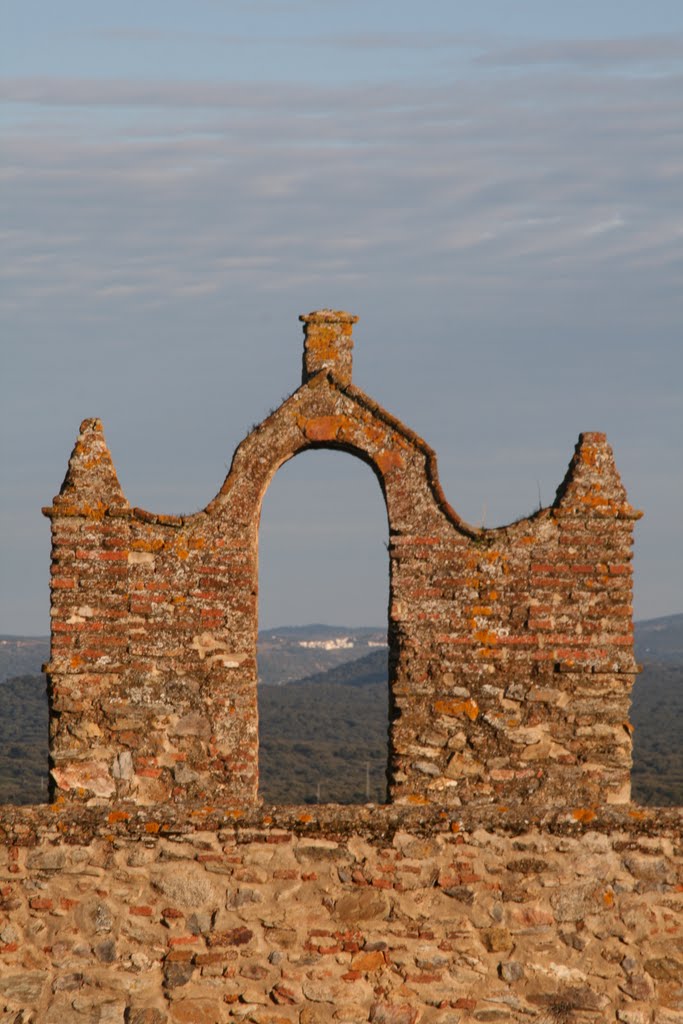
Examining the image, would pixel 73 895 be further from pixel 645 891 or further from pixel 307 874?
pixel 645 891

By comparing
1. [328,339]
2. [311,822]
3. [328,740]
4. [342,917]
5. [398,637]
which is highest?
[328,339]

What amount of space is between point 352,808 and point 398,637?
120 centimetres

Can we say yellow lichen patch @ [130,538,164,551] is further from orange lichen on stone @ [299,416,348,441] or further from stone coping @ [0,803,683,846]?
stone coping @ [0,803,683,846]

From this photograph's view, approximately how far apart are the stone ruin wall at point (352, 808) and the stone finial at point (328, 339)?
0.02 metres

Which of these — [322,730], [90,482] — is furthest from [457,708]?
[322,730]

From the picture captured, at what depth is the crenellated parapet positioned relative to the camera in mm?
10906

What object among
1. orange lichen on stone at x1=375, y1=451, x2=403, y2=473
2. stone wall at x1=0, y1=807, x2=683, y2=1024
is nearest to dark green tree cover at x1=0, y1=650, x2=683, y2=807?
stone wall at x1=0, y1=807, x2=683, y2=1024

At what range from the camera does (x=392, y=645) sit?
11.1 metres

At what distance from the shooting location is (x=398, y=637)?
1105cm

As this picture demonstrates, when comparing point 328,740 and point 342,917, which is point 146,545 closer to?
point 342,917

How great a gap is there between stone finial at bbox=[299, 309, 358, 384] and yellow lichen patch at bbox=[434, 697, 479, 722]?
2.46 m

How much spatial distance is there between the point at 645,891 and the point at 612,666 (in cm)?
150

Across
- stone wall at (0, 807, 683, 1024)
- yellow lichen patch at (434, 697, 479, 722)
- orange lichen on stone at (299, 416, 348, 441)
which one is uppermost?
orange lichen on stone at (299, 416, 348, 441)

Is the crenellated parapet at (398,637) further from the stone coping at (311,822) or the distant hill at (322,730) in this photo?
the distant hill at (322,730)
